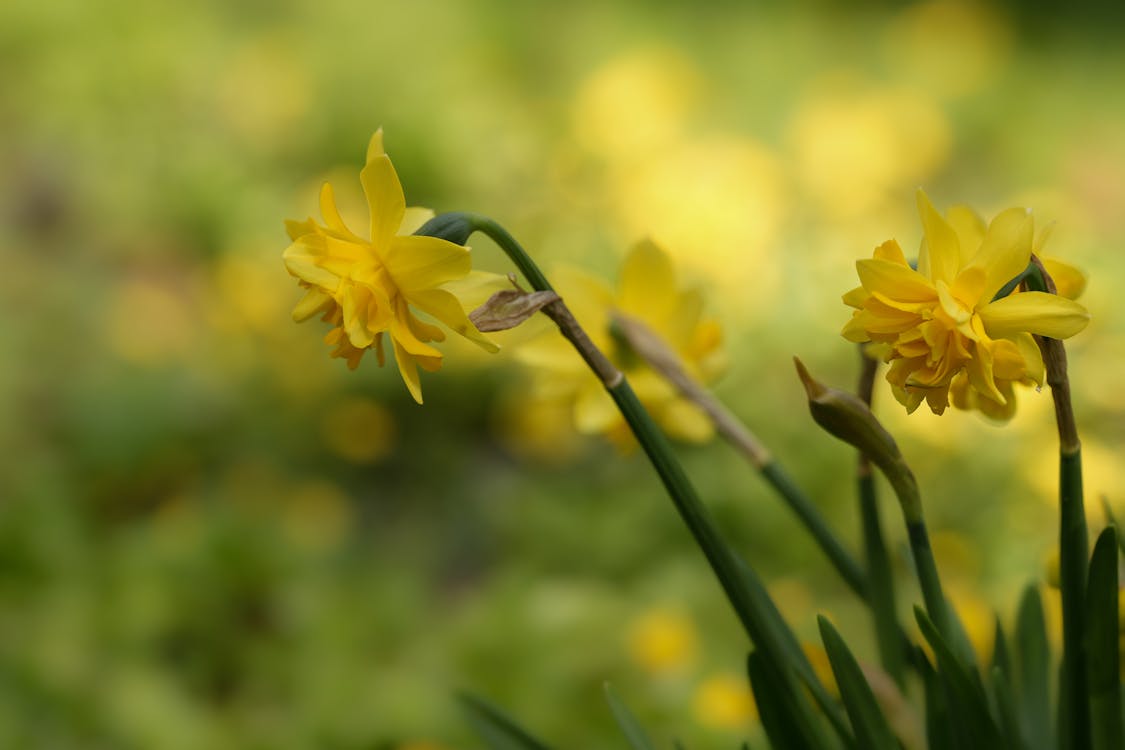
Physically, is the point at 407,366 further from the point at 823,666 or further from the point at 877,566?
the point at 823,666

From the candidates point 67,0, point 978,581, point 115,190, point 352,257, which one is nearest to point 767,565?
point 978,581

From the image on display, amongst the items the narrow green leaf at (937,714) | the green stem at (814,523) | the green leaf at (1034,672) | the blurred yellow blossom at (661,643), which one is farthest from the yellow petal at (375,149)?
the blurred yellow blossom at (661,643)

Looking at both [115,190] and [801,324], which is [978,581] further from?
[115,190]

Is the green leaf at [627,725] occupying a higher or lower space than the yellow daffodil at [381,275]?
lower

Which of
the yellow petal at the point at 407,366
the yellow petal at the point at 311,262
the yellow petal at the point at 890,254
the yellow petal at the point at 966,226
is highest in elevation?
the yellow petal at the point at 966,226

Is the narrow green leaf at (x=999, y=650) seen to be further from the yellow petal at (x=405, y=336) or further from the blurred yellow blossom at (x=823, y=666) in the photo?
the yellow petal at (x=405, y=336)
